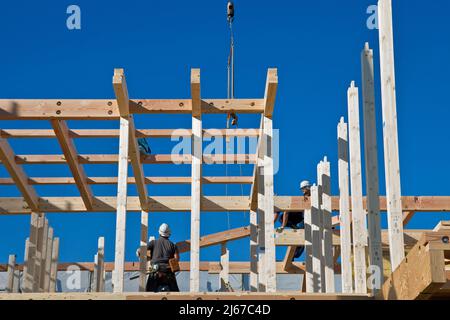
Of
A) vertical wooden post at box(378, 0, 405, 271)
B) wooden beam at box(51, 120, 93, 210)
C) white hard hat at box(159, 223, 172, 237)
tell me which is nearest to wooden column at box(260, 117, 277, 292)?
vertical wooden post at box(378, 0, 405, 271)

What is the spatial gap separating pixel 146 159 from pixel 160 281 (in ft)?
7.30

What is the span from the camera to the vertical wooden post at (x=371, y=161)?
816 centimetres

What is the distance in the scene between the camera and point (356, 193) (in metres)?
10.1

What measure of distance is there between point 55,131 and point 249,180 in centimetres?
380

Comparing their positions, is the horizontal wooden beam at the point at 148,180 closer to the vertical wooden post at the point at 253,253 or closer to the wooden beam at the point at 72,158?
the wooden beam at the point at 72,158

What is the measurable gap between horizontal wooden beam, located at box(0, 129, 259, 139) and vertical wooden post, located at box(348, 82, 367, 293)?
2.76 metres

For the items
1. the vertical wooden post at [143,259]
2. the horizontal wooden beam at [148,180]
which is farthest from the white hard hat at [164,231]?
the horizontal wooden beam at [148,180]

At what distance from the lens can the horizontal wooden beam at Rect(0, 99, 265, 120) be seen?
36.5 ft

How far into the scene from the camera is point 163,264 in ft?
41.8

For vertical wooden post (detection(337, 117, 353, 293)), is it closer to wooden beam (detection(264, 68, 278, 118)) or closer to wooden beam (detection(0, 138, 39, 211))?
wooden beam (detection(264, 68, 278, 118))

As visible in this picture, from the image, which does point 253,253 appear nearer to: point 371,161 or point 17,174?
point 17,174
